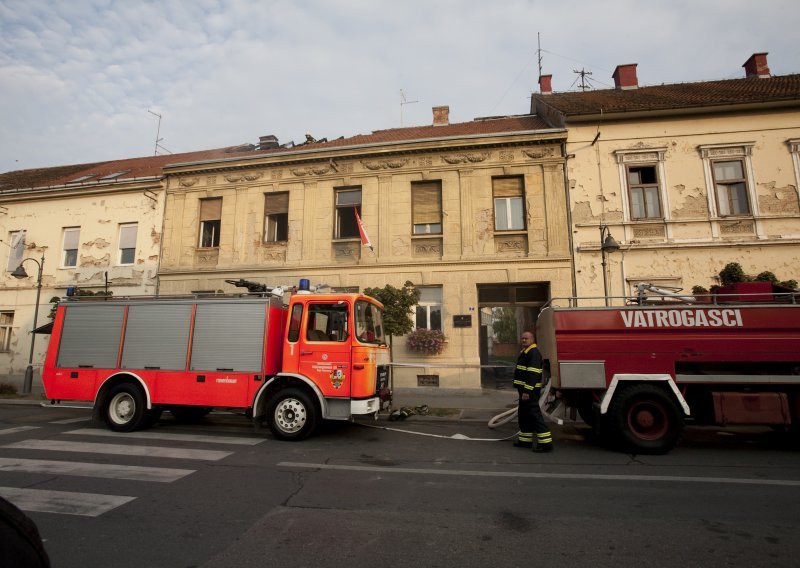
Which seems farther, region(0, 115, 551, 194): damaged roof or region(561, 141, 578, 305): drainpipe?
region(0, 115, 551, 194): damaged roof

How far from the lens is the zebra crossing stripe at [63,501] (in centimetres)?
446

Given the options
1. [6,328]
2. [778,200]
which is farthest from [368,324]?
[6,328]

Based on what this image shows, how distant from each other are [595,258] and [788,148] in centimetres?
687

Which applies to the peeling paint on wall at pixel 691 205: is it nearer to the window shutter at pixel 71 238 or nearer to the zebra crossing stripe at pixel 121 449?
the zebra crossing stripe at pixel 121 449

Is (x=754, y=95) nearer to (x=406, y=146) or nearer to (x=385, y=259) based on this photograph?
(x=406, y=146)

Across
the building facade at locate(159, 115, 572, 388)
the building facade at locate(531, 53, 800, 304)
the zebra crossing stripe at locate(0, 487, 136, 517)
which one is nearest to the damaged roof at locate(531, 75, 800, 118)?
the building facade at locate(531, 53, 800, 304)

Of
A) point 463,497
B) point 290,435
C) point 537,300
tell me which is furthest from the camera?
point 537,300

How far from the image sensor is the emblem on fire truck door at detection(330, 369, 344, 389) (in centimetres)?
766

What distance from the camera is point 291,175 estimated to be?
16.5m

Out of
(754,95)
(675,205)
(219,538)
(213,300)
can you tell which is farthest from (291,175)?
(754,95)

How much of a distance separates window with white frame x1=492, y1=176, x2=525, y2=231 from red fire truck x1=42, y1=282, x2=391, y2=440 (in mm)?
7606

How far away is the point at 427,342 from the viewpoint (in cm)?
1405

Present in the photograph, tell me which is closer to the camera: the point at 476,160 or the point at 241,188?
the point at 476,160

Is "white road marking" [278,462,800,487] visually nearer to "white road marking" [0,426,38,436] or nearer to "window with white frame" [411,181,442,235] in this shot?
"white road marking" [0,426,38,436]
